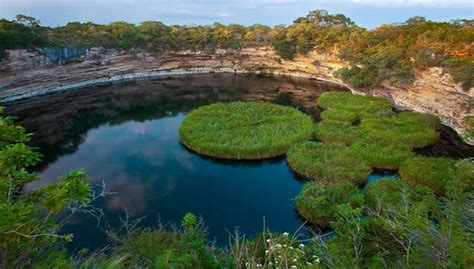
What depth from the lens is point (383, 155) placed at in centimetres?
2697

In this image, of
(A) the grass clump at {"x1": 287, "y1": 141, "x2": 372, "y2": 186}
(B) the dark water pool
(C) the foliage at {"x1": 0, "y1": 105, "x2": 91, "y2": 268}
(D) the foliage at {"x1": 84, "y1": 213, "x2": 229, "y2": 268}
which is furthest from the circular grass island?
(C) the foliage at {"x1": 0, "y1": 105, "x2": 91, "y2": 268}

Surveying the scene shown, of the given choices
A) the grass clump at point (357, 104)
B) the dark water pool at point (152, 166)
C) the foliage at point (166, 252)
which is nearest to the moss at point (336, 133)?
the dark water pool at point (152, 166)

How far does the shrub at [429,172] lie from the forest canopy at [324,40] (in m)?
17.1

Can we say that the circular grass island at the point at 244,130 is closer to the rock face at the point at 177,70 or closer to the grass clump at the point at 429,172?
the grass clump at the point at 429,172

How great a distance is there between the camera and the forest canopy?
4309 centimetres

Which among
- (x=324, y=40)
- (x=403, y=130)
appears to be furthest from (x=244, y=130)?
(x=324, y=40)

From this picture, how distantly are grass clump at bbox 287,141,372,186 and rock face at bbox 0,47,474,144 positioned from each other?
16.4 m

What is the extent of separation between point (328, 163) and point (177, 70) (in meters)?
52.6

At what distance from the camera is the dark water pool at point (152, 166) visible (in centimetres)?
2155

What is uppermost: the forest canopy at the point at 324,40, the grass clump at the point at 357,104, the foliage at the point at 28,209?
the forest canopy at the point at 324,40

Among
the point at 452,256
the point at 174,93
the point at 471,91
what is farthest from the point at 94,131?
the point at 471,91

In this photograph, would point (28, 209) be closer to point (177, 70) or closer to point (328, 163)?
point (328, 163)

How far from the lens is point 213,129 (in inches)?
1316

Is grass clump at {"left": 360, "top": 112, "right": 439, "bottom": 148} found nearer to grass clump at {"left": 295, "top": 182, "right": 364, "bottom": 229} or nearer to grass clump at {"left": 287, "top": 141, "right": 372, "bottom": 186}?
grass clump at {"left": 287, "top": 141, "right": 372, "bottom": 186}
